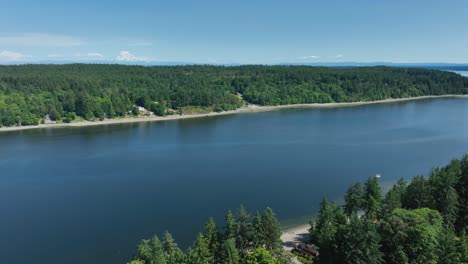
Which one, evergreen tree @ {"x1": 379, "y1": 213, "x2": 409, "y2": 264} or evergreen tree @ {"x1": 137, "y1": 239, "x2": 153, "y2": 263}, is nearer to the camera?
evergreen tree @ {"x1": 379, "y1": 213, "x2": 409, "y2": 264}

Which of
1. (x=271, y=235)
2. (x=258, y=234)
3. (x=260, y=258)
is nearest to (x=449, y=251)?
(x=271, y=235)

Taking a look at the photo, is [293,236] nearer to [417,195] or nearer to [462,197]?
[417,195]

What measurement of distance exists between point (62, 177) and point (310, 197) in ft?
73.0

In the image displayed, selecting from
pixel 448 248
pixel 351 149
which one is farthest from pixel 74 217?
pixel 351 149

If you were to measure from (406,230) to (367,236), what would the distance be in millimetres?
2036

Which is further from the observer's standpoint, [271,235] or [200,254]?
[271,235]

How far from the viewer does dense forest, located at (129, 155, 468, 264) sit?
14680 mm

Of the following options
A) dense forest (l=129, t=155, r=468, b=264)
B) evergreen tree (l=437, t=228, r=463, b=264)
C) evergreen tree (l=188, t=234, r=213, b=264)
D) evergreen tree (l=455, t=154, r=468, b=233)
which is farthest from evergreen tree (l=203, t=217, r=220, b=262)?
evergreen tree (l=455, t=154, r=468, b=233)

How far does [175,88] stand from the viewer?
83188mm

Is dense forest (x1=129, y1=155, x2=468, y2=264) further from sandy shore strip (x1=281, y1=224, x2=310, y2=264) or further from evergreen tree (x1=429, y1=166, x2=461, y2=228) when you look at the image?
sandy shore strip (x1=281, y1=224, x2=310, y2=264)

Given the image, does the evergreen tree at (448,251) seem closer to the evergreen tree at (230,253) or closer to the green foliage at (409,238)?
the green foliage at (409,238)

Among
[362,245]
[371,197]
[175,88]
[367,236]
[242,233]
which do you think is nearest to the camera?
[362,245]

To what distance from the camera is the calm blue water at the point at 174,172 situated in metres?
22.6

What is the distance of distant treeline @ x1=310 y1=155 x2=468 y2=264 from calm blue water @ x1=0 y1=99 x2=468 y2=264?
6.46 metres
